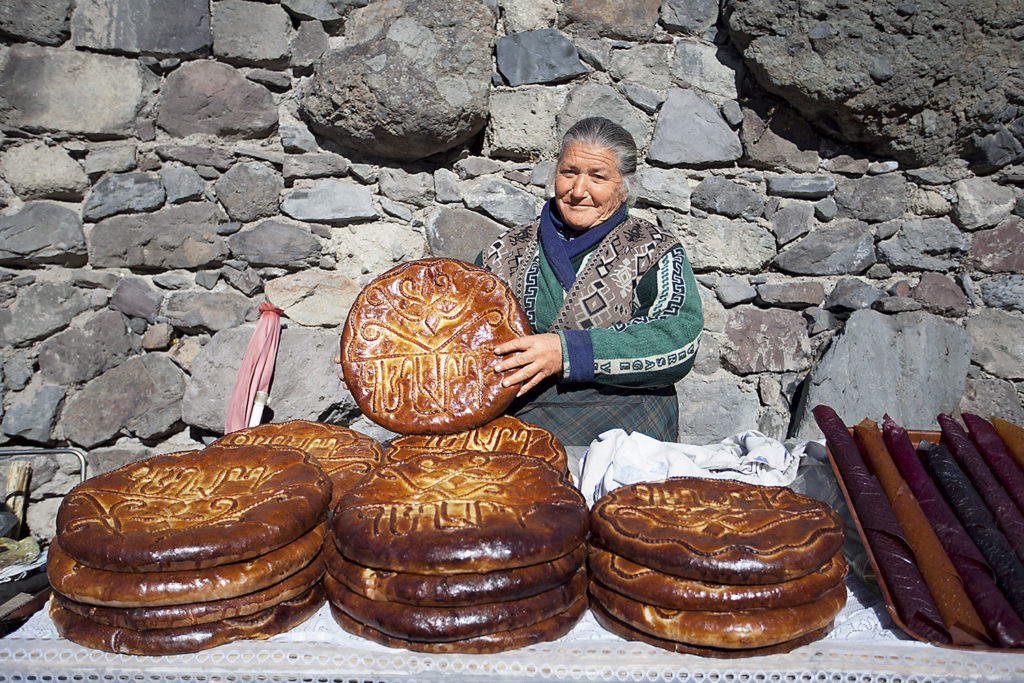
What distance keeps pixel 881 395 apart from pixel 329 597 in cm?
257

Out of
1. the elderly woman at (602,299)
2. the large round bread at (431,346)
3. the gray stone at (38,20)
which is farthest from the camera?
the gray stone at (38,20)

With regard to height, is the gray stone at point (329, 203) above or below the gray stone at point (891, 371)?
above

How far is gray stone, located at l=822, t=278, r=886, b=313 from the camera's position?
3.15 m

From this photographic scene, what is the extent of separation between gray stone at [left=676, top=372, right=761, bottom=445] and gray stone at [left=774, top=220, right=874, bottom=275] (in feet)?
2.12

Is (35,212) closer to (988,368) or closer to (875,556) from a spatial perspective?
(875,556)

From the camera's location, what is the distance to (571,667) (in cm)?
121

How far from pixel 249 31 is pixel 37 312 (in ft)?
5.20

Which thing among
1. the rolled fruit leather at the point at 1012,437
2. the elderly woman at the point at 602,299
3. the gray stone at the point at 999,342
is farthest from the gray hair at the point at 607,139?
the gray stone at the point at 999,342

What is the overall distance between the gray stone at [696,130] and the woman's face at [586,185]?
0.97 metres

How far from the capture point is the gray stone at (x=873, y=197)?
123 inches

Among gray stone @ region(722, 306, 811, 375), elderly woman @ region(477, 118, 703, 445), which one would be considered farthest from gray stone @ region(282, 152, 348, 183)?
gray stone @ region(722, 306, 811, 375)

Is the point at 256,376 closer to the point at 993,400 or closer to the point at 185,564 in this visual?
the point at 185,564

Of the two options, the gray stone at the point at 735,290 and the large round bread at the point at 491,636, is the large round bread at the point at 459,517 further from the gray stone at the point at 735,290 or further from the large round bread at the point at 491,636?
the gray stone at the point at 735,290

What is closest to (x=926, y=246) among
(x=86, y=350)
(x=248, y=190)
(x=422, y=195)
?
(x=422, y=195)
